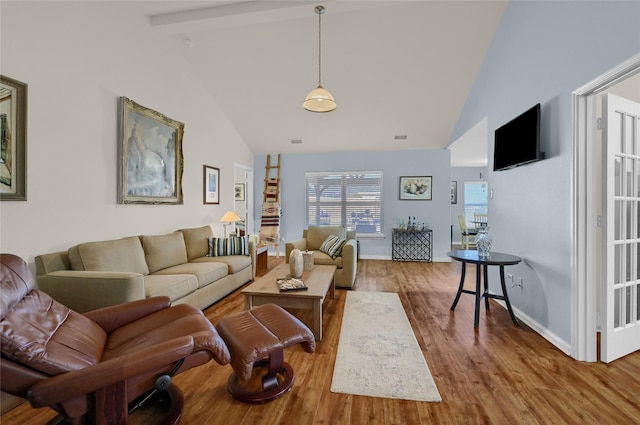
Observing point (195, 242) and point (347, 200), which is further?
point (347, 200)

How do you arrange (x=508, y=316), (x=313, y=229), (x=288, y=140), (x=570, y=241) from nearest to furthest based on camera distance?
(x=570, y=241) → (x=508, y=316) → (x=313, y=229) → (x=288, y=140)

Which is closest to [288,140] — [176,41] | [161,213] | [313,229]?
[313,229]

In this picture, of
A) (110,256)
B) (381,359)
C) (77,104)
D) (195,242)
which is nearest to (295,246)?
(195,242)

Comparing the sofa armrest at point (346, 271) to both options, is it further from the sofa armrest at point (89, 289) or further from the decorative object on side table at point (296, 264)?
the sofa armrest at point (89, 289)

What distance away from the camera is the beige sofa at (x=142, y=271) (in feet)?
7.22

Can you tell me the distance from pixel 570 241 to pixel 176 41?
4.99 meters

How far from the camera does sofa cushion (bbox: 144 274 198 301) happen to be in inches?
100

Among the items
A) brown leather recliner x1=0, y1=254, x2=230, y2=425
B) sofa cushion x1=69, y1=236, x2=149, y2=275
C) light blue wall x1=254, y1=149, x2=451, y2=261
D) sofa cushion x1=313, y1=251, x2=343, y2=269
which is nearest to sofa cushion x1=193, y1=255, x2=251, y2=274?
sofa cushion x1=69, y1=236, x2=149, y2=275

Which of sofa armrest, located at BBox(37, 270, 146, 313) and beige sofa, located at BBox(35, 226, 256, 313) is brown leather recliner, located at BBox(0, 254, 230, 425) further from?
beige sofa, located at BBox(35, 226, 256, 313)

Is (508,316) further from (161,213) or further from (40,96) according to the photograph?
(40,96)

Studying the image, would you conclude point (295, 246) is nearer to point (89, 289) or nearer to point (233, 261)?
point (233, 261)

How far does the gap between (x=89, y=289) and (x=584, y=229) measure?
3825 mm

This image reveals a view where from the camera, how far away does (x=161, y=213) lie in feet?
12.4

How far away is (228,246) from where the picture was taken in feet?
13.6
